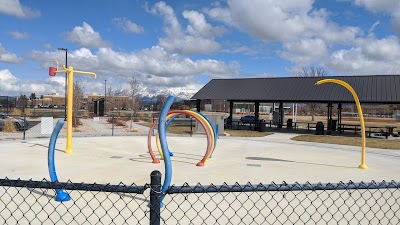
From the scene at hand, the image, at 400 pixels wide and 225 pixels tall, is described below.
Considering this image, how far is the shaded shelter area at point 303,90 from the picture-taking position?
22342 mm

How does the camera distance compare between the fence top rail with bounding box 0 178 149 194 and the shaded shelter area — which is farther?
the shaded shelter area

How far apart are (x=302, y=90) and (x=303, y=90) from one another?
0.25ft

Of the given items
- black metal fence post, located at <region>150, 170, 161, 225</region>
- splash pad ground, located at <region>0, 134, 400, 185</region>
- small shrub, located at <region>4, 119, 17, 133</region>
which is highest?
black metal fence post, located at <region>150, 170, 161, 225</region>

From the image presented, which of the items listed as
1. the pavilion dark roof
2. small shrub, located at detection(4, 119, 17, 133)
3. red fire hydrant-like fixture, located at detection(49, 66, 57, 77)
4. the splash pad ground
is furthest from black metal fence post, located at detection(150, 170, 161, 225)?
the pavilion dark roof

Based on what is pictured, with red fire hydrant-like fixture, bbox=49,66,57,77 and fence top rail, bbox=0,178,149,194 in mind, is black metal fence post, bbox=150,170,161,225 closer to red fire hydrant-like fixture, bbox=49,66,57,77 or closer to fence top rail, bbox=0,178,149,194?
fence top rail, bbox=0,178,149,194

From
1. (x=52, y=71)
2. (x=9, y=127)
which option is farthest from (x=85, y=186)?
(x=9, y=127)

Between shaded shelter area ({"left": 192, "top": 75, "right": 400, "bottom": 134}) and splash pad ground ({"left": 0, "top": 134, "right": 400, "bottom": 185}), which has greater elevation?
shaded shelter area ({"left": 192, "top": 75, "right": 400, "bottom": 134})

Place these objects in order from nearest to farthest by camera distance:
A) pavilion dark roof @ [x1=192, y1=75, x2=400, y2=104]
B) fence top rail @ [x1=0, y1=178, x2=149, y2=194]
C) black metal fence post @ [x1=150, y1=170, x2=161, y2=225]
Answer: black metal fence post @ [x1=150, y1=170, x2=161, y2=225] → fence top rail @ [x1=0, y1=178, x2=149, y2=194] → pavilion dark roof @ [x1=192, y1=75, x2=400, y2=104]

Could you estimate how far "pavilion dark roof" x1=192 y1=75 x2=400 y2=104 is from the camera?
73.2 ft

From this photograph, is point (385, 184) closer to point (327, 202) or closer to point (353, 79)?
point (327, 202)

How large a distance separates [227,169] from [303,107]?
80.4 m

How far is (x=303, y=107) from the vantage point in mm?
86312

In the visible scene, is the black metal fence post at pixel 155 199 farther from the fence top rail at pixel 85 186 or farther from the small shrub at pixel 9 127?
the small shrub at pixel 9 127

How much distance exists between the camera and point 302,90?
25.1 m
